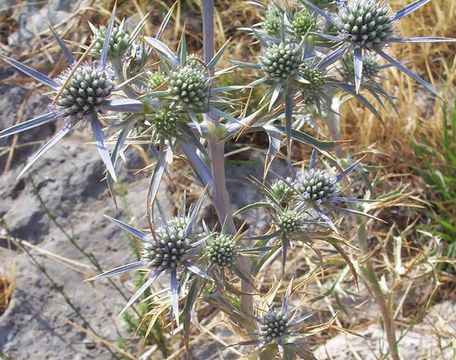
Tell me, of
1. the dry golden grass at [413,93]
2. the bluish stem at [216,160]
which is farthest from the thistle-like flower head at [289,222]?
the dry golden grass at [413,93]

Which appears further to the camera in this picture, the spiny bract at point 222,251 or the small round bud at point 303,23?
the small round bud at point 303,23

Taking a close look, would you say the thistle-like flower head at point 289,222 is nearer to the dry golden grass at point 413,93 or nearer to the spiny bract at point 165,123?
the spiny bract at point 165,123

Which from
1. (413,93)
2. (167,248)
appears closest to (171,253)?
(167,248)

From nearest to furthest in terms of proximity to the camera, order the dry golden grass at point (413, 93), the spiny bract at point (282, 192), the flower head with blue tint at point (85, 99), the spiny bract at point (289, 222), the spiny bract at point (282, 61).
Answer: the flower head with blue tint at point (85, 99) < the spiny bract at point (282, 61) < the spiny bract at point (289, 222) < the spiny bract at point (282, 192) < the dry golden grass at point (413, 93)

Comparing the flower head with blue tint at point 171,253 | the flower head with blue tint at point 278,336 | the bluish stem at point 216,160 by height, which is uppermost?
the bluish stem at point 216,160

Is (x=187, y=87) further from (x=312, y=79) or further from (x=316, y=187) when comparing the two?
(x=316, y=187)

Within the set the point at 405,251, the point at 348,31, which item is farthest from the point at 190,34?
the point at 348,31

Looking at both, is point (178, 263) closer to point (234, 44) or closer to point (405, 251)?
point (405, 251)
